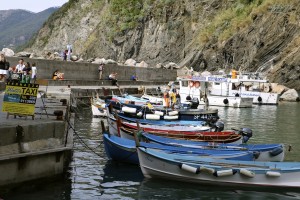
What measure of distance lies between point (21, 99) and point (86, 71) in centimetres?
2823

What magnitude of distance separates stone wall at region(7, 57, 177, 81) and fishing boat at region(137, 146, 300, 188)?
20.5 m

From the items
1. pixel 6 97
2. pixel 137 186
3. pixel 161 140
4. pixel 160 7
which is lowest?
pixel 137 186

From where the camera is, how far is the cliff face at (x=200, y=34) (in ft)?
203

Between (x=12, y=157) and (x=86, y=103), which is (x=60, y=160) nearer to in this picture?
(x=12, y=157)

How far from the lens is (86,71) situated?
42188 mm

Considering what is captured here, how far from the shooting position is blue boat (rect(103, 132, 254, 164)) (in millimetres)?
15820

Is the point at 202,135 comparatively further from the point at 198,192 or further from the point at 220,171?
the point at 198,192

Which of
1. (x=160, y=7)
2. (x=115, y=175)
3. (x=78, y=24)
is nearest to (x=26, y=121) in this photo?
(x=115, y=175)

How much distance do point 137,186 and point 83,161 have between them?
340 cm

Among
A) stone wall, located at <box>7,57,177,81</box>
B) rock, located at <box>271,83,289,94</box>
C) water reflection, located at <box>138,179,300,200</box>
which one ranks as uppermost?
stone wall, located at <box>7,57,177,81</box>

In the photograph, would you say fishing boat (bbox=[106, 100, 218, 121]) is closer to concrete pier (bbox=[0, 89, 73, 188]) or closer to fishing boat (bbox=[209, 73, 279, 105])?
concrete pier (bbox=[0, 89, 73, 188])

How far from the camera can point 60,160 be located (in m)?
13.8

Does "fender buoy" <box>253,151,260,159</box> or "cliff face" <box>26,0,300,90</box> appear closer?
"fender buoy" <box>253,151,260,159</box>

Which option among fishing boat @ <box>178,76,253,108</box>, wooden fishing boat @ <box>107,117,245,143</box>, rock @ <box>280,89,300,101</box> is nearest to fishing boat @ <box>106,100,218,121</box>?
wooden fishing boat @ <box>107,117,245,143</box>
